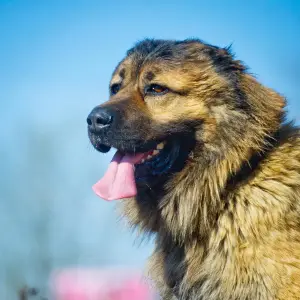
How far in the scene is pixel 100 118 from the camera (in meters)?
4.83

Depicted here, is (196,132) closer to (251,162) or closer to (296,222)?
(251,162)

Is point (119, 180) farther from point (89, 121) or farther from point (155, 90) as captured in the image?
point (155, 90)

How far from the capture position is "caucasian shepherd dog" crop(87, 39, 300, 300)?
4711mm

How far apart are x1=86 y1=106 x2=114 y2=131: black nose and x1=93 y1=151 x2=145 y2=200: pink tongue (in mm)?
336

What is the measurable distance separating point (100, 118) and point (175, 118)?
622mm

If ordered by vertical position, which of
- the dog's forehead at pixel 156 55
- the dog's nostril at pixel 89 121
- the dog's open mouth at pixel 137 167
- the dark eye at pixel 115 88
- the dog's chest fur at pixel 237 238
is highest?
the dog's forehead at pixel 156 55

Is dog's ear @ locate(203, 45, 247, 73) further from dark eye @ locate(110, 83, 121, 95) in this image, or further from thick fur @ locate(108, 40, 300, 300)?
dark eye @ locate(110, 83, 121, 95)

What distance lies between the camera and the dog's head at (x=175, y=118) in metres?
4.89

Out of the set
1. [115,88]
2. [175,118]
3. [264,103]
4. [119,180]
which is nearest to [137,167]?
[119,180]

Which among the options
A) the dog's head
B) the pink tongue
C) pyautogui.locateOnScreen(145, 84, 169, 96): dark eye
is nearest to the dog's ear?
the dog's head

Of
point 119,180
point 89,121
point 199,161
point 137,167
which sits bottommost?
point 119,180

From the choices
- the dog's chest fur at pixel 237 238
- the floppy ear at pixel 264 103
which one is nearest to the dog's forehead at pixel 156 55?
the floppy ear at pixel 264 103

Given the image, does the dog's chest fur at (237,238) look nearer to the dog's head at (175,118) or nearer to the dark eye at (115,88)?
the dog's head at (175,118)

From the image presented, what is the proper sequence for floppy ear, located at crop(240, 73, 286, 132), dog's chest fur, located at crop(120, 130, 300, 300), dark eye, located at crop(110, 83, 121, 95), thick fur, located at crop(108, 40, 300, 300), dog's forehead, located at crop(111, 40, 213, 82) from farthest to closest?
1. dark eye, located at crop(110, 83, 121, 95)
2. dog's forehead, located at crop(111, 40, 213, 82)
3. floppy ear, located at crop(240, 73, 286, 132)
4. thick fur, located at crop(108, 40, 300, 300)
5. dog's chest fur, located at crop(120, 130, 300, 300)
